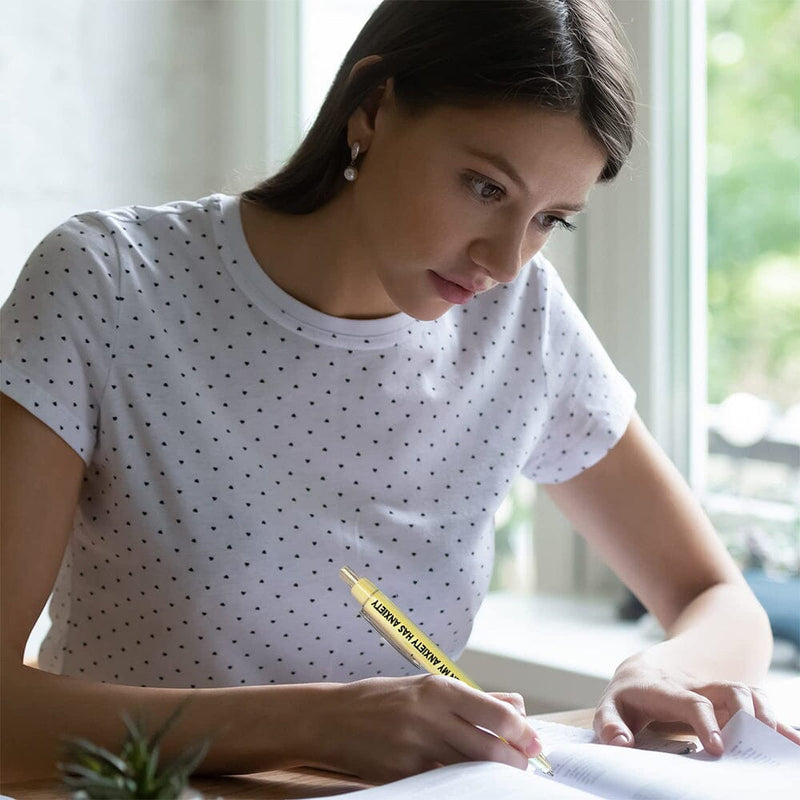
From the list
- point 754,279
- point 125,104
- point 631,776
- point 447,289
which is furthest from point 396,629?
point 125,104

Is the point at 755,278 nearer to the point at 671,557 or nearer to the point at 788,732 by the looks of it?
the point at 671,557

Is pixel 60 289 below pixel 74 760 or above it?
above

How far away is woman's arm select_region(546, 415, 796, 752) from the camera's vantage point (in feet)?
3.81

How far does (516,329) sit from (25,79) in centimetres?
110

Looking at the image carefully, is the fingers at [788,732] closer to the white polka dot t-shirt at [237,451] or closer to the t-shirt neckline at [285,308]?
the white polka dot t-shirt at [237,451]

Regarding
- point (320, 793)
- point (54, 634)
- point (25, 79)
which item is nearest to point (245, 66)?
point (25, 79)

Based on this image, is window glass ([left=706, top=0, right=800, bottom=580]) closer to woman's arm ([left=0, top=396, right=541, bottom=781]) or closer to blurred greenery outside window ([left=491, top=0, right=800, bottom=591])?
blurred greenery outside window ([left=491, top=0, right=800, bottom=591])

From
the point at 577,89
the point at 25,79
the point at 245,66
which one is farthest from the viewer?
the point at 245,66

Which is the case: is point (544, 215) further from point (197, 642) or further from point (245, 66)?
point (245, 66)

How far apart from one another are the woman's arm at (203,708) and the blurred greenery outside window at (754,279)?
1083 millimetres

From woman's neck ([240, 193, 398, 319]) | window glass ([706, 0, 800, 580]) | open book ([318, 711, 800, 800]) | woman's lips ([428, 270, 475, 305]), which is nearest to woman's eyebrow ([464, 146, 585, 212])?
woman's lips ([428, 270, 475, 305])

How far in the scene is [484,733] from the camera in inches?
32.3

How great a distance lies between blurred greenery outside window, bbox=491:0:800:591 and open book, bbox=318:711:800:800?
959mm

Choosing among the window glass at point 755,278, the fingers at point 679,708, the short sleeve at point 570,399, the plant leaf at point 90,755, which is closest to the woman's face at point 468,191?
the short sleeve at point 570,399
